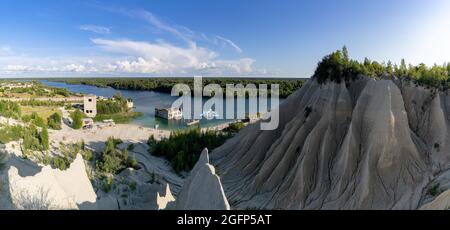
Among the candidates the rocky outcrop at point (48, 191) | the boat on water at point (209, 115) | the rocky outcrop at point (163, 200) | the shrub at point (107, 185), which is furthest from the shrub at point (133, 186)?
the boat on water at point (209, 115)

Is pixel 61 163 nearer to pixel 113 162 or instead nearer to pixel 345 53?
pixel 113 162

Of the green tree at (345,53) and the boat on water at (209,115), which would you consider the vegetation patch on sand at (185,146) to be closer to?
the green tree at (345,53)

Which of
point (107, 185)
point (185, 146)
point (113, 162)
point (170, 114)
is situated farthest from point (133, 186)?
point (170, 114)

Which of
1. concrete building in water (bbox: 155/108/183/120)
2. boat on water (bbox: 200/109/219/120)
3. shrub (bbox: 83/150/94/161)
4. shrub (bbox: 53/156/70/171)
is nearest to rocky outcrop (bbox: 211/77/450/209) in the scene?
shrub (bbox: 53/156/70/171)

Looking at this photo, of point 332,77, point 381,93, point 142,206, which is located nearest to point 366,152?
point 381,93

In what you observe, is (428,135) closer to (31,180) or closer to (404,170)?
(404,170)

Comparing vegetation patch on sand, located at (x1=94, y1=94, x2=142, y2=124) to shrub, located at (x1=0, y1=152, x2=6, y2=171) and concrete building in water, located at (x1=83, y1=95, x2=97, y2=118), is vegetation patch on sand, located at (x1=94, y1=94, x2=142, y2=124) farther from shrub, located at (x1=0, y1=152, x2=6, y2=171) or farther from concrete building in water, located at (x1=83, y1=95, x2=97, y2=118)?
shrub, located at (x1=0, y1=152, x2=6, y2=171)
